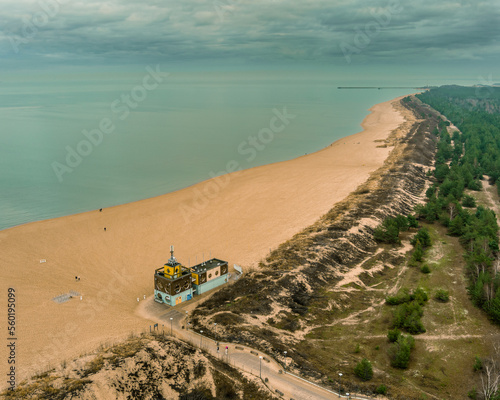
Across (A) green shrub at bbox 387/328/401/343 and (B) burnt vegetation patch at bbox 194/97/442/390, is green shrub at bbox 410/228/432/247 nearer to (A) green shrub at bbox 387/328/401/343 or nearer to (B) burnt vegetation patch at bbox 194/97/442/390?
(B) burnt vegetation patch at bbox 194/97/442/390

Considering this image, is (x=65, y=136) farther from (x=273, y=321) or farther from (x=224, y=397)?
(x=224, y=397)

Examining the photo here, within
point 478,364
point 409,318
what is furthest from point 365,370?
point 409,318

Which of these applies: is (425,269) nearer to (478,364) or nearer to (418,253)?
Answer: (418,253)

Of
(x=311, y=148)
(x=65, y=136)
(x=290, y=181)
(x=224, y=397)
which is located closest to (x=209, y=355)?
(x=224, y=397)

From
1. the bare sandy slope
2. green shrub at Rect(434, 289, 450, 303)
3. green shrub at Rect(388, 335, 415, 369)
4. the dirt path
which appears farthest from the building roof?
green shrub at Rect(434, 289, 450, 303)

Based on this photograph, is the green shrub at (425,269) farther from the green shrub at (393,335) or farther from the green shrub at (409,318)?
the green shrub at (393,335)
